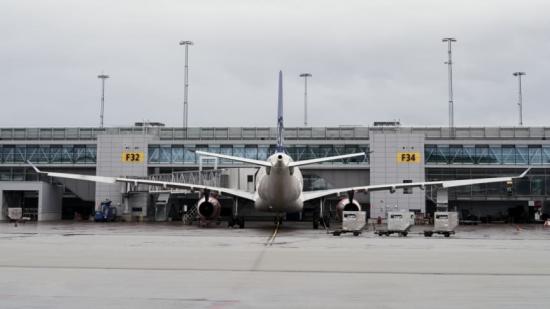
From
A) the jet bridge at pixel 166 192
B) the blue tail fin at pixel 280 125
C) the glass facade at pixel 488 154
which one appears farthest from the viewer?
the glass facade at pixel 488 154

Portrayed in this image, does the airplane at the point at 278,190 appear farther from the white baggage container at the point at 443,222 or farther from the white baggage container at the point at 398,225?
the white baggage container at the point at 443,222

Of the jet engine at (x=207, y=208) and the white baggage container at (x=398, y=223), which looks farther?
the jet engine at (x=207, y=208)

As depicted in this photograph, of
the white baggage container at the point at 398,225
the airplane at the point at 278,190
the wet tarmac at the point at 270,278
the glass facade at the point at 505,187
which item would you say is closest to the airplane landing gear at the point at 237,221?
the airplane at the point at 278,190

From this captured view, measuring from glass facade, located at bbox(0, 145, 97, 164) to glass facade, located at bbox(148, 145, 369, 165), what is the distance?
8.64 meters

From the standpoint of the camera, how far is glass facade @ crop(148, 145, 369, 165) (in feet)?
238

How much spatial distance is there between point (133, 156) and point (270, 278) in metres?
59.3

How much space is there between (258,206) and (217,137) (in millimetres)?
33298

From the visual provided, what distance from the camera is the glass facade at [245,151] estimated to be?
2862 inches

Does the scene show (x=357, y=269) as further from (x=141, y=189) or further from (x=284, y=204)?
(x=141, y=189)

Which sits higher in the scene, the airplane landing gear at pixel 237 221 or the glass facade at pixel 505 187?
the glass facade at pixel 505 187

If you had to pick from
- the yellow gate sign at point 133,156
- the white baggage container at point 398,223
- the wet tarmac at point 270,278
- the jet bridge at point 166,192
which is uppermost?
the yellow gate sign at point 133,156

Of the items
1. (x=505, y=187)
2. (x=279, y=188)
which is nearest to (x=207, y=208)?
(x=279, y=188)

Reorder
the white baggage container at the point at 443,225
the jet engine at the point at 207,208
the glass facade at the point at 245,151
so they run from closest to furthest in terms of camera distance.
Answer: the white baggage container at the point at 443,225 → the jet engine at the point at 207,208 → the glass facade at the point at 245,151

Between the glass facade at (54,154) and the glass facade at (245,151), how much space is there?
864cm
